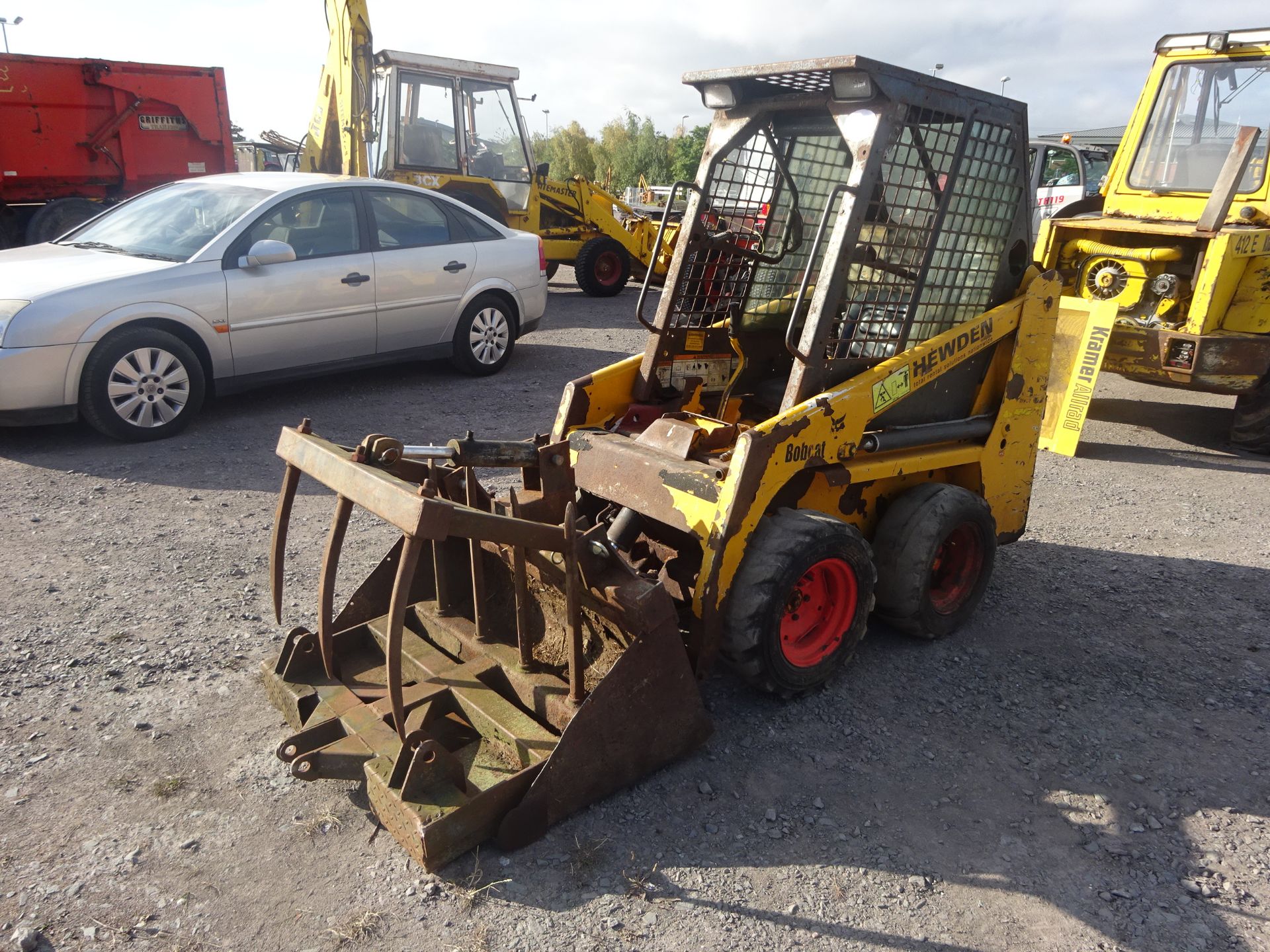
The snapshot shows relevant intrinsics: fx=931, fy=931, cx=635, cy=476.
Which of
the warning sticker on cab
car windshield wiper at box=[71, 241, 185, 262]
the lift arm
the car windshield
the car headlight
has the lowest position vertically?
the car headlight

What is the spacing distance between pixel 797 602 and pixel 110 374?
478cm

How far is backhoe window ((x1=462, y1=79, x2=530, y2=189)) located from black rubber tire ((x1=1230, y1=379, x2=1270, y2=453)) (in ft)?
28.5

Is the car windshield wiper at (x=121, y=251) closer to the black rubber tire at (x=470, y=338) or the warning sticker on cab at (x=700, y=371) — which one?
the black rubber tire at (x=470, y=338)

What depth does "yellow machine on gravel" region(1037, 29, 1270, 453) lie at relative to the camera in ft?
21.7

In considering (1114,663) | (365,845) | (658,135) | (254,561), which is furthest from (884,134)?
(658,135)

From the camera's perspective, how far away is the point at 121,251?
661 centimetres

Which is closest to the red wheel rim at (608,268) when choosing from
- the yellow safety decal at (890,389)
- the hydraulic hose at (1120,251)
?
the hydraulic hose at (1120,251)

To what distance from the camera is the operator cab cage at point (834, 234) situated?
3506 mm

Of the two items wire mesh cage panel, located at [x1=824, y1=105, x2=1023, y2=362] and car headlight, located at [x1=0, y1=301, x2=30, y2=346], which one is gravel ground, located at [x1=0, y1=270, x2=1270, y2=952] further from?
wire mesh cage panel, located at [x1=824, y1=105, x2=1023, y2=362]

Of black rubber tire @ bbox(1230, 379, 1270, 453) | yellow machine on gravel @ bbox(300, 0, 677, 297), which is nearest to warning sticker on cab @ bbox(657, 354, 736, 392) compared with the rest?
black rubber tire @ bbox(1230, 379, 1270, 453)

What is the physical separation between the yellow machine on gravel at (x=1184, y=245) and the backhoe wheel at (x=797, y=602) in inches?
162

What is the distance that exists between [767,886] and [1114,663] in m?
2.15

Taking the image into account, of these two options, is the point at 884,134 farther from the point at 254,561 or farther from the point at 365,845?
the point at 254,561

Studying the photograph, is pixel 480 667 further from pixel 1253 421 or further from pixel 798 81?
pixel 1253 421
